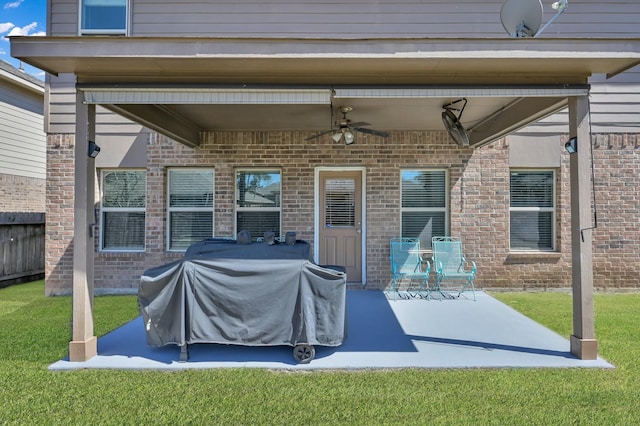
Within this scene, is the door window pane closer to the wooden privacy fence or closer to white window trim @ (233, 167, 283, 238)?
white window trim @ (233, 167, 283, 238)

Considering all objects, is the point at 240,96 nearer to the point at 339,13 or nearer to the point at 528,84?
the point at 528,84

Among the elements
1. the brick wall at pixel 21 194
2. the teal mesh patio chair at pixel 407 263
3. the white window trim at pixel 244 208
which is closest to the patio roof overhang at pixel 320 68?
the white window trim at pixel 244 208

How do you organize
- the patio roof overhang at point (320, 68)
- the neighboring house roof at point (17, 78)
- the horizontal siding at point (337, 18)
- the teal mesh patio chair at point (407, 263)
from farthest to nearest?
1. the neighboring house roof at point (17, 78)
2. the teal mesh patio chair at point (407, 263)
3. the horizontal siding at point (337, 18)
4. the patio roof overhang at point (320, 68)

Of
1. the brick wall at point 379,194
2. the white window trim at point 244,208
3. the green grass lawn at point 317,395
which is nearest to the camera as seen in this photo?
the green grass lawn at point 317,395

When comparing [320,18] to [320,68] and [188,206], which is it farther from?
[188,206]

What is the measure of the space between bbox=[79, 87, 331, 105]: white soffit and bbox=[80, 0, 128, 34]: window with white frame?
3.82 m

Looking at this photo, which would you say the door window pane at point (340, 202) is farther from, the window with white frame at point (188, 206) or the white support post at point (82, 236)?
the white support post at point (82, 236)

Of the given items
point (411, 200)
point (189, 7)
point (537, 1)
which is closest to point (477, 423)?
point (537, 1)

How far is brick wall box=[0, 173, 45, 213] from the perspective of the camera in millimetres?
9805

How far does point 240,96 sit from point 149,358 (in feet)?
8.87

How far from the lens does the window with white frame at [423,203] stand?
24.1 ft

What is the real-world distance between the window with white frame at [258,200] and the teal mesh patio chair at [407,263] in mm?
2161

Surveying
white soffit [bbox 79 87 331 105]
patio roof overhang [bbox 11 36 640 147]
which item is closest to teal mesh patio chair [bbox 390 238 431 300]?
patio roof overhang [bbox 11 36 640 147]

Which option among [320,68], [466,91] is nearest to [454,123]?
[466,91]
